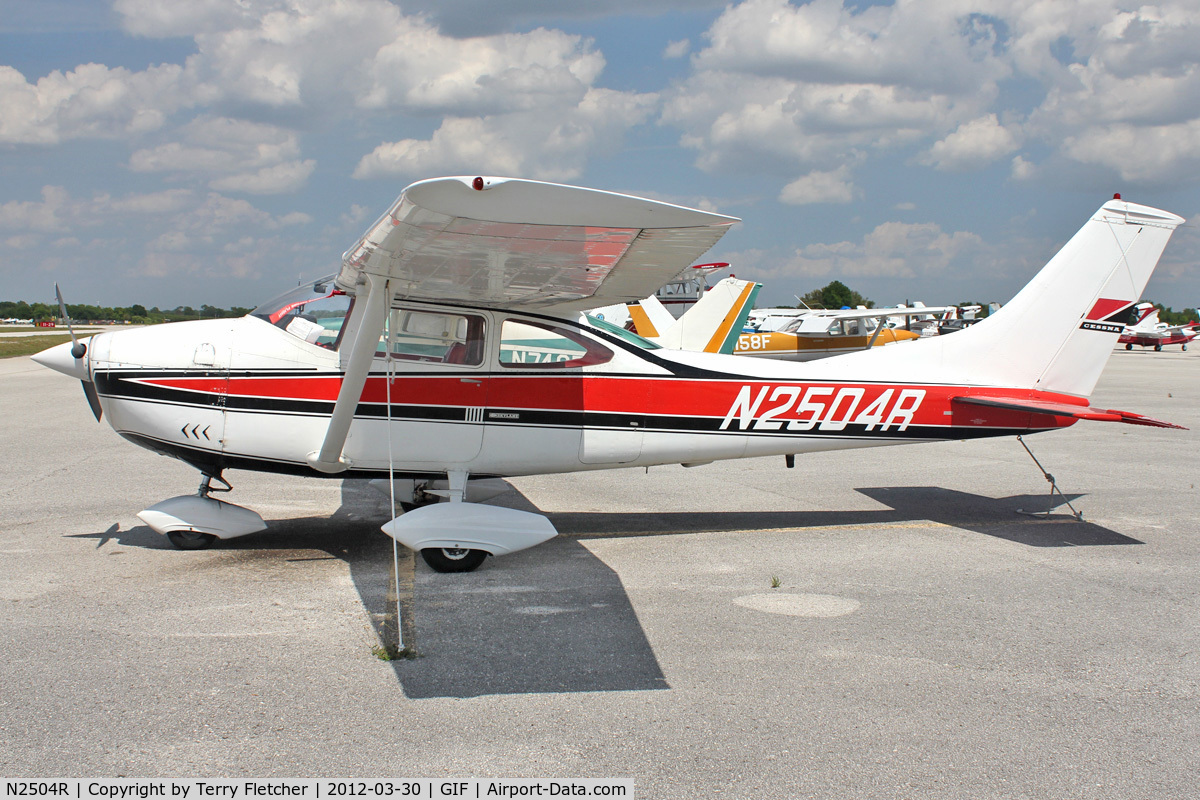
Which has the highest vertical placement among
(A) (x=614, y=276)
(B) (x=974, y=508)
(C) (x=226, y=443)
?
(A) (x=614, y=276)

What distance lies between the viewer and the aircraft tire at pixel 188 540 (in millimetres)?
5590

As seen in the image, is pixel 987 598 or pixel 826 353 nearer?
pixel 987 598

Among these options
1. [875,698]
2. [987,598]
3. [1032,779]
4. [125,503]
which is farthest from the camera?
[125,503]

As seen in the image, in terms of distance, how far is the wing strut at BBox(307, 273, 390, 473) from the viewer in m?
4.64

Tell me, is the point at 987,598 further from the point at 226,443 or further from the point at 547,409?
the point at 226,443

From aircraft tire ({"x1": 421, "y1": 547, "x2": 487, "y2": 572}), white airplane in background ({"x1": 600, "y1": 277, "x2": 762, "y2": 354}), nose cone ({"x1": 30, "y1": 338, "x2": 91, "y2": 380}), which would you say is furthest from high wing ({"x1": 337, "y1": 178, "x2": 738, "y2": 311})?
white airplane in background ({"x1": 600, "y1": 277, "x2": 762, "y2": 354})

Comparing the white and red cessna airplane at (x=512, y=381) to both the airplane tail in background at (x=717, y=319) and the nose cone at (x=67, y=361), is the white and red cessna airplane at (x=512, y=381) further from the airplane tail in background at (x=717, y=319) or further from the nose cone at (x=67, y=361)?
the airplane tail in background at (x=717, y=319)

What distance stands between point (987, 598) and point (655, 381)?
2.66m

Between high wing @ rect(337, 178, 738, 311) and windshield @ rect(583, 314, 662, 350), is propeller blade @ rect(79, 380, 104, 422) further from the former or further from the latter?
windshield @ rect(583, 314, 662, 350)

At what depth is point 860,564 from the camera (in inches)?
220

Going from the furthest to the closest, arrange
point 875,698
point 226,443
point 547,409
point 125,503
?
point 125,503 < point 547,409 < point 226,443 < point 875,698

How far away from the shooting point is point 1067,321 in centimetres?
667

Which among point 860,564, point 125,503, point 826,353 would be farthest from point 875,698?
point 826,353

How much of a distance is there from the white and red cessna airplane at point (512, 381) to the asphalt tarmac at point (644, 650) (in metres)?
0.68
